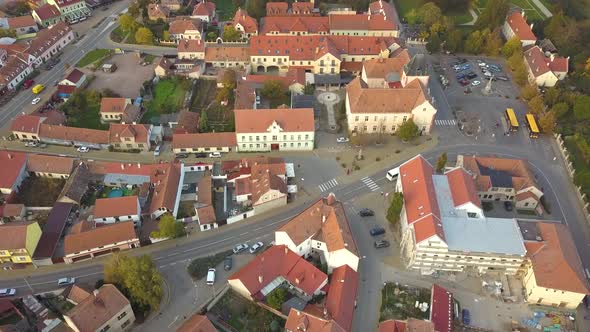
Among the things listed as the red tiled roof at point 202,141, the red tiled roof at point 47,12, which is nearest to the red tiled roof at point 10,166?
the red tiled roof at point 202,141

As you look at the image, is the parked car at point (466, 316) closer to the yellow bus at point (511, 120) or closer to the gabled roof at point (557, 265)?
the gabled roof at point (557, 265)

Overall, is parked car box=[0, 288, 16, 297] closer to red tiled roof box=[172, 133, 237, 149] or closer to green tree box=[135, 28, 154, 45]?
red tiled roof box=[172, 133, 237, 149]

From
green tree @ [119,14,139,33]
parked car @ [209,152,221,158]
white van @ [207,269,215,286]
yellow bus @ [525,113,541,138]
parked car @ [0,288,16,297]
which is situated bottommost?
yellow bus @ [525,113,541,138]

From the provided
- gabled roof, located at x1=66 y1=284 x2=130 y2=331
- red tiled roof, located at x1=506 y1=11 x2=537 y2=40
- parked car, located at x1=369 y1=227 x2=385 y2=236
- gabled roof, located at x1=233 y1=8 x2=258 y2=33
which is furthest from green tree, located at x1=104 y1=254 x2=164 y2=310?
red tiled roof, located at x1=506 y1=11 x2=537 y2=40

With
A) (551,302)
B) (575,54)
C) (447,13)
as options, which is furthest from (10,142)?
(575,54)

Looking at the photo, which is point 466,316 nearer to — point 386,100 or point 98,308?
point 386,100

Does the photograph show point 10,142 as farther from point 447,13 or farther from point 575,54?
point 575,54
